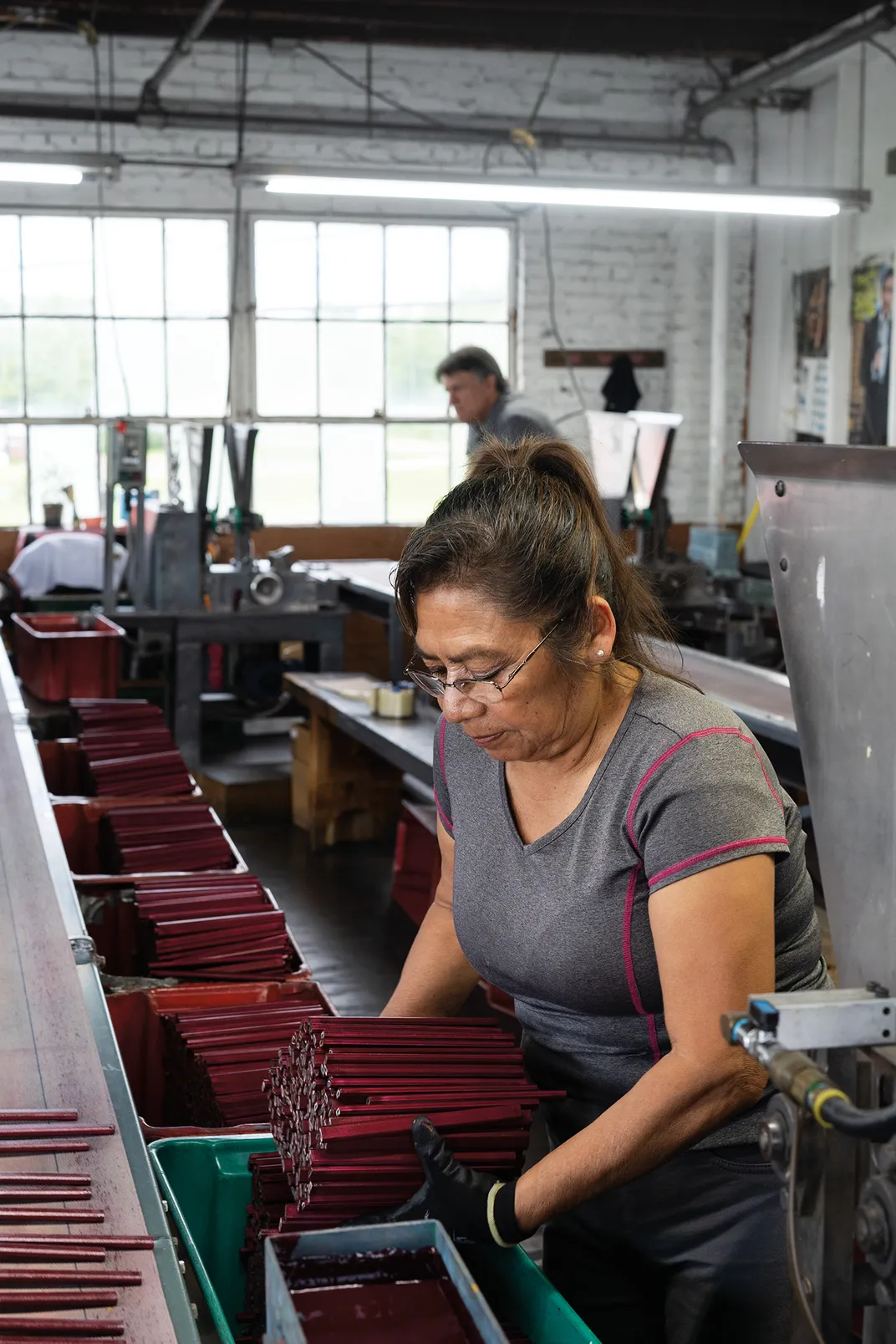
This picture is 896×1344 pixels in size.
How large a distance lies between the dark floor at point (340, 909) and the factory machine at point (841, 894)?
8.43ft

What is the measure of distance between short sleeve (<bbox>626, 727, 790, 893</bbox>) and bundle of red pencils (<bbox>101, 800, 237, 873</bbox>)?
186cm

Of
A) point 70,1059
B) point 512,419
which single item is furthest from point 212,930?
point 512,419

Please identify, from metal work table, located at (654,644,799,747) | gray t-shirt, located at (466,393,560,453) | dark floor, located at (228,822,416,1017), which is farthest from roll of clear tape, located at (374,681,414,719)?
gray t-shirt, located at (466,393,560,453)

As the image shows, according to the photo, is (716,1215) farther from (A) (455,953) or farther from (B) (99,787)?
(B) (99,787)

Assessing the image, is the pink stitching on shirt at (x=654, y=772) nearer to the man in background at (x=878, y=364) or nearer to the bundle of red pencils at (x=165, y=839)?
the bundle of red pencils at (x=165, y=839)

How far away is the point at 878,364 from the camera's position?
26.5ft

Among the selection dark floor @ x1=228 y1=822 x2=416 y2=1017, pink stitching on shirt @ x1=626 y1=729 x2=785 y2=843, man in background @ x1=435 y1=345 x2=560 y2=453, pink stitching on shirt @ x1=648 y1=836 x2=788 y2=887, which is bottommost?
dark floor @ x1=228 y1=822 x2=416 y2=1017

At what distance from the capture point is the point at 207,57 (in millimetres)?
8508

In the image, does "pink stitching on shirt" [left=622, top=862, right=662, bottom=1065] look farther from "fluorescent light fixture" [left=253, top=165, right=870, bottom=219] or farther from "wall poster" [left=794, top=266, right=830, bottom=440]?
"wall poster" [left=794, top=266, right=830, bottom=440]

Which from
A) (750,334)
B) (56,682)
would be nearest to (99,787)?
(56,682)

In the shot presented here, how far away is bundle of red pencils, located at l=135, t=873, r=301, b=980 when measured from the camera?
259cm

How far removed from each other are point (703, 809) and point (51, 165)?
20.0 ft

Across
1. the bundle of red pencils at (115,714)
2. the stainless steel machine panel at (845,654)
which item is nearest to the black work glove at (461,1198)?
the stainless steel machine panel at (845,654)

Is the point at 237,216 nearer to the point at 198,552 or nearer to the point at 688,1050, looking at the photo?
the point at 198,552
